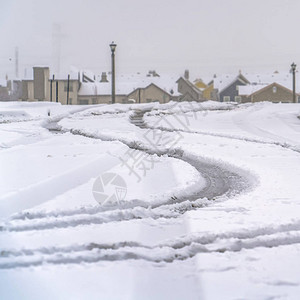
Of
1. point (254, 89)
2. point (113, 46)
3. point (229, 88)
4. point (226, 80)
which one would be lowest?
point (113, 46)

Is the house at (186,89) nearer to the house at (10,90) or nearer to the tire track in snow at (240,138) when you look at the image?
the house at (10,90)

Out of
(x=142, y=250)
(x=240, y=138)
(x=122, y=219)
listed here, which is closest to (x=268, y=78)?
(x=240, y=138)

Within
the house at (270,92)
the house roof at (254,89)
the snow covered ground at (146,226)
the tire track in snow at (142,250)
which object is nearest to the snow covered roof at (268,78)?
the house at (270,92)

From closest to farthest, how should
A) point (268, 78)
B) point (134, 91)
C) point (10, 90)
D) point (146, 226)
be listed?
point (146, 226)
point (134, 91)
point (268, 78)
point (10, 90)

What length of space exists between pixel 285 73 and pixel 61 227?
77.9 meters

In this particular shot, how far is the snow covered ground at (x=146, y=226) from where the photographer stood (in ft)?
10.1

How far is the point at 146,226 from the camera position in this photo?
14.4 feet

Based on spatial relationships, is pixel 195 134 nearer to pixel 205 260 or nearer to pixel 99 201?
pixel 99 201

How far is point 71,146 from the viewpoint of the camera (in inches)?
389

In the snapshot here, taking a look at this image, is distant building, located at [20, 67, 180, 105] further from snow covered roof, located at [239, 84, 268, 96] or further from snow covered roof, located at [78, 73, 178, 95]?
snow covered roof, located at [239, 84, 268, 96]

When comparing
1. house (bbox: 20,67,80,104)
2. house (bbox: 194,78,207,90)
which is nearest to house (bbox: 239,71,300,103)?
house (bbox: 20,67,80,104)

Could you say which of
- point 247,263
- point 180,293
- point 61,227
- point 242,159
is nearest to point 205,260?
point 247,263

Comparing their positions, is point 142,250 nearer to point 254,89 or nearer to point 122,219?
point 122,219

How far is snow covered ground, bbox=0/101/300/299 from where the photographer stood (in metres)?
3.09
